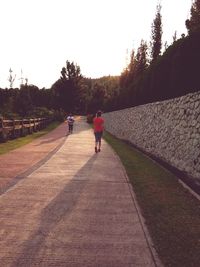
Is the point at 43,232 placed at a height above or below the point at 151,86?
below

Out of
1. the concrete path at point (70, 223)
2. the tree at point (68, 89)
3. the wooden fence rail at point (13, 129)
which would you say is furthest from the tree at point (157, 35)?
the tree at point (68, 89)

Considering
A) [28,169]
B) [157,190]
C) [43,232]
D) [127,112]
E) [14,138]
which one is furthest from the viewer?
[127,112]

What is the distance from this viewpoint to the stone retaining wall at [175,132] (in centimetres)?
906

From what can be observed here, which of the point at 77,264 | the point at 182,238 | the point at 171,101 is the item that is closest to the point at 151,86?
the point at 171,101

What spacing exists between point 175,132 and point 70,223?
6.71m

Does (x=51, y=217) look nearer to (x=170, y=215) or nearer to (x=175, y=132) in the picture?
(x=170, y=215)

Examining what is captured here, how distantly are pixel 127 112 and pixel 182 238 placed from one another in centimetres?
1965

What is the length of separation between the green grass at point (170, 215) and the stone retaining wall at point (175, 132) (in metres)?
0.70

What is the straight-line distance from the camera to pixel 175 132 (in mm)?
11242

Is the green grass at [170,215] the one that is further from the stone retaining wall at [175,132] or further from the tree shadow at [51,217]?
the tree shadow at [51,217]

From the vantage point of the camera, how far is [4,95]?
75.9m

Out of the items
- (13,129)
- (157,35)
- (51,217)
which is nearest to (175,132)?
(51,217)

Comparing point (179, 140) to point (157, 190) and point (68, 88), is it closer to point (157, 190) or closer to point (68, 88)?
point (157, 190)

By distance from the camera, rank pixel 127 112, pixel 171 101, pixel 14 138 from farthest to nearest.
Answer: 1. pixel 127 112
2. pixel 14 138
3. pixel 171 101
